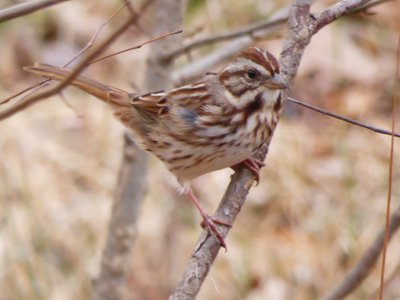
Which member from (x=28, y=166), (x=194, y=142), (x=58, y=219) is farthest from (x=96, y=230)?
(x=194, y=142)

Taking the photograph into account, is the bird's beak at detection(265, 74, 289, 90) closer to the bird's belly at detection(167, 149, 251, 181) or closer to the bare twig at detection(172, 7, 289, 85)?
the bird's belly at detection(167, 149, 251, 181)

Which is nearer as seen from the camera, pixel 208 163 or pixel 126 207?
pixel 208 163

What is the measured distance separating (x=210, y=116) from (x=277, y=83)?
39cm

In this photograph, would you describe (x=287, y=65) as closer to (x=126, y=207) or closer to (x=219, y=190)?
(x=126, y=207)

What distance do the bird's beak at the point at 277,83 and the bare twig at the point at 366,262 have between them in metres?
0.48

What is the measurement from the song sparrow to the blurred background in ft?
4.28

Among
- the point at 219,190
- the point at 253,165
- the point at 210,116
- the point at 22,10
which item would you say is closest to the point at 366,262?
the point at 253,165

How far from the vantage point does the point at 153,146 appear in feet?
9.32

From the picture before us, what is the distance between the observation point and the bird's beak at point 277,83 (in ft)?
7.43

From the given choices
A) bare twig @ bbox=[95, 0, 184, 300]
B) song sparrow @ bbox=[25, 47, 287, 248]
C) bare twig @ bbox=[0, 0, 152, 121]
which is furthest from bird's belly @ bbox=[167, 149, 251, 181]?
bare twig @ bbox=[0, 0, 152, 121]

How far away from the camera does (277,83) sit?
2293mm

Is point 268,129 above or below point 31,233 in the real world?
below

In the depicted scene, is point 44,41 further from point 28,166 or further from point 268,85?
point 268,85

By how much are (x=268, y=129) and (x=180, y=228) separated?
6.91ft
